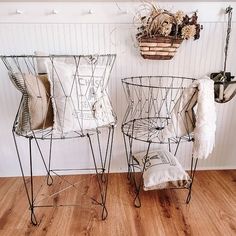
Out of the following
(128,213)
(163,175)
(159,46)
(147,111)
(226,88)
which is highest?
(159,46)

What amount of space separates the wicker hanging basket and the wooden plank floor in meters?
0.90

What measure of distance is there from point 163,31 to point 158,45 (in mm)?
82

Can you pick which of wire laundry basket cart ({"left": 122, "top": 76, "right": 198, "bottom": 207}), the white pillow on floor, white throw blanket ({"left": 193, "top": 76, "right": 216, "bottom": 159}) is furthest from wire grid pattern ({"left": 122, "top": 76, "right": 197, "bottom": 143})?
white throw blanket ({"left": 193, "top": 76, "right": 216, "bottom": 159})

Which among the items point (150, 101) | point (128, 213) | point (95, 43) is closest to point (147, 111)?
point (150, 101)

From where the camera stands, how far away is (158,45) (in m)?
1.38

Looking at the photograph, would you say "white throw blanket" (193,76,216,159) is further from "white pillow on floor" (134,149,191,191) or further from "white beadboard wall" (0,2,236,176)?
"white beadboard wall" (0,2,236,176)

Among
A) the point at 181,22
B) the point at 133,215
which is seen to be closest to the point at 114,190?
the point at 133,215

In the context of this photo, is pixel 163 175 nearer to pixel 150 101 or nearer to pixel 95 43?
pixel 150 101

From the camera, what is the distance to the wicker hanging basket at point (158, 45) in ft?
4.47

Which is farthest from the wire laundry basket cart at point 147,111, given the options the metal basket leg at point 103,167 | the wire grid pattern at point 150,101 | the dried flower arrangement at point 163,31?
the dried flower arrangement at point 163,31

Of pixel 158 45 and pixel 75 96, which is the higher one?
pixel 158 45

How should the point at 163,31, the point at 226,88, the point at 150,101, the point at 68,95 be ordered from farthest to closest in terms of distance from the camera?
the point at 150,101, the point at 226,88, the point at 163,31, the point at 68,95

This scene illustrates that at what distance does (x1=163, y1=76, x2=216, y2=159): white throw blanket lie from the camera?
1.18 meters

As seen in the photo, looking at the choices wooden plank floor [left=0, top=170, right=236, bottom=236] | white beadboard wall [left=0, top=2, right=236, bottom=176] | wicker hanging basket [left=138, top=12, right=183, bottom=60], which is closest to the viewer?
wooden plank floor [left=0, top=170, right=236, bottom=236]
